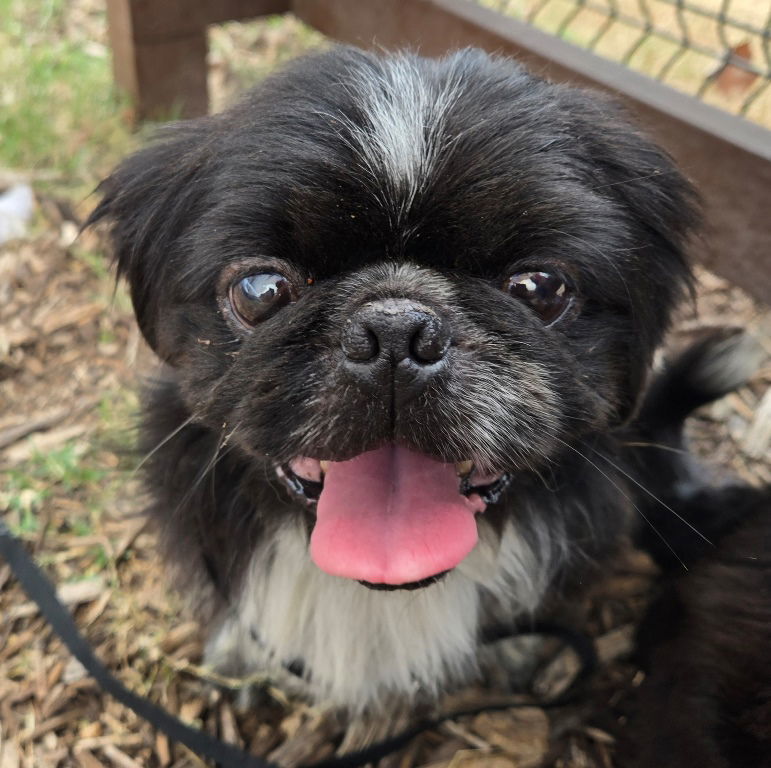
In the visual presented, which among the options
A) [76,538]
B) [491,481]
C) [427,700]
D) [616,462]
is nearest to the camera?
[491,481]

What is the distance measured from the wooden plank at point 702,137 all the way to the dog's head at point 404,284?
75 centimetres

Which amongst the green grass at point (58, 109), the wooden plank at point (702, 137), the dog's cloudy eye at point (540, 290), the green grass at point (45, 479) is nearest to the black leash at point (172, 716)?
the green grass at point (45, 479)

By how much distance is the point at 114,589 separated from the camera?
2312 millimetres

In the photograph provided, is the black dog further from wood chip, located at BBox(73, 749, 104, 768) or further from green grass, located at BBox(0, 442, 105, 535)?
green grass, located at BBox(0, 442, 105, 535)

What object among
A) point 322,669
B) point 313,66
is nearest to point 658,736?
point 322,669

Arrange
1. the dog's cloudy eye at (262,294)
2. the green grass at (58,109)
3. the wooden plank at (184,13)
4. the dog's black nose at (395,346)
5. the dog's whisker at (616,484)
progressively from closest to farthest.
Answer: the dog's black nose at (395,346) < the dog's cloudy eye at (262,294) < the dog's whisker at (616,484) < the wooden plank at (184,13) < the green grass at (58,109)

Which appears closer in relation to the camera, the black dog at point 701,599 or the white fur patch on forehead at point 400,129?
the white fur patch on forehead at point 400,129

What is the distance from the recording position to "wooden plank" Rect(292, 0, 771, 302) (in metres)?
2.37

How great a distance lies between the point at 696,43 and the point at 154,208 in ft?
6.58

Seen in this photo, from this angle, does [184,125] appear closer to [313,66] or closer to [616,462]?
[313,66]

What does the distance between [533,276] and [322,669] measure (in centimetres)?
102

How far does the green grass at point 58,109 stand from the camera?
3.59 metres

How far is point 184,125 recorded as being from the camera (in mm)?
1836

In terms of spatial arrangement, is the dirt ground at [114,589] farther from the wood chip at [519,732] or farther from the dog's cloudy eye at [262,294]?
the dog's cloudy eye at [262,294]
